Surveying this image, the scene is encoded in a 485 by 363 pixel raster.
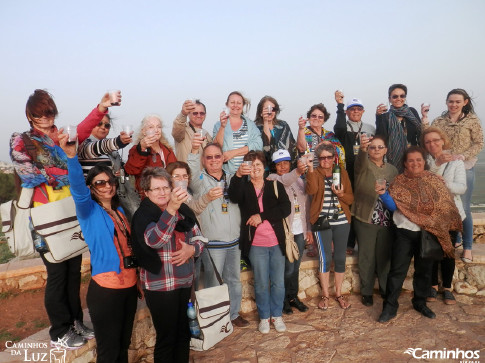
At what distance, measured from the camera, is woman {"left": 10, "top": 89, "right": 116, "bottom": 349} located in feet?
8.84

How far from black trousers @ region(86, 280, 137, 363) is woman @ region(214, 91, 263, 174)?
84.1 inches

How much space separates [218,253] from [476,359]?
292cm

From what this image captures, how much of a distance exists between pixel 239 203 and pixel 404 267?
2.29 m

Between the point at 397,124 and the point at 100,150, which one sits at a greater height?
the point at 397,124

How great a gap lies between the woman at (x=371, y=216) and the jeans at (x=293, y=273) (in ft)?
3.05

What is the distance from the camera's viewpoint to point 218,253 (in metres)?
3.64

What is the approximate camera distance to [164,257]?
263 centimetres

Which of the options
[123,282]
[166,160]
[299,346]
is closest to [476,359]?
[299,346]

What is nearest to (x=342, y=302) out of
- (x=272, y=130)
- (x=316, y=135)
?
(x=316, y=135)

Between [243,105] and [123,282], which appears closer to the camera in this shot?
[123,282]

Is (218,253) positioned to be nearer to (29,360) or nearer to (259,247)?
(259,247)
